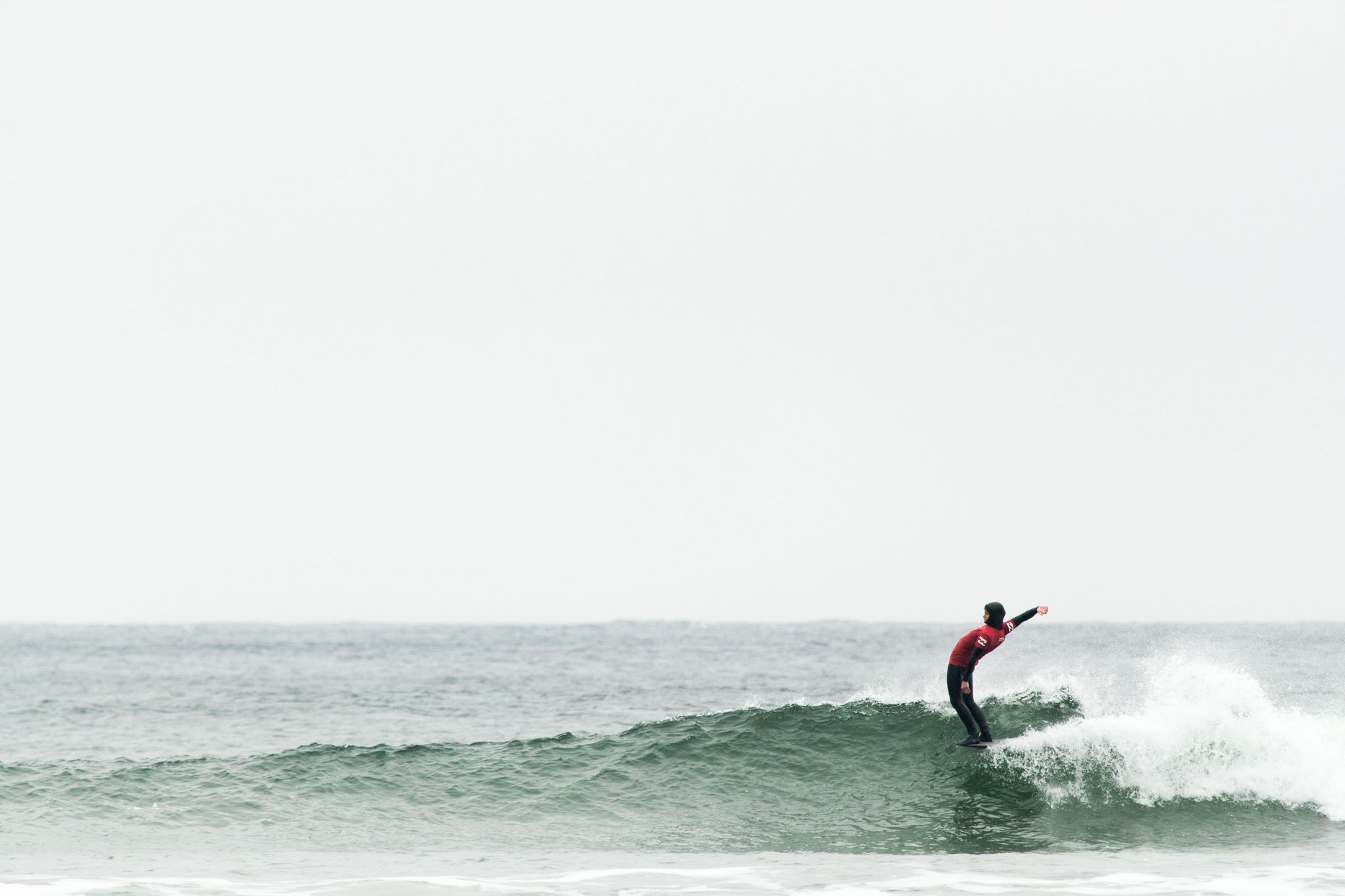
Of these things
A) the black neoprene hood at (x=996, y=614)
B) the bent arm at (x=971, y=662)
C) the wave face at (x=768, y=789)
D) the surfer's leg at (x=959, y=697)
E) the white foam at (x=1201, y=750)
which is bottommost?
the wave face at (x=768, y=789)

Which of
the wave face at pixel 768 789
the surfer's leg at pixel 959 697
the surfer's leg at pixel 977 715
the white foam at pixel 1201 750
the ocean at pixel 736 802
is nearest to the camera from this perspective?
the ocean at pixel 736 802

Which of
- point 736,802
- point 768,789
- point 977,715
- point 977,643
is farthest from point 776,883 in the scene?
point 768,789

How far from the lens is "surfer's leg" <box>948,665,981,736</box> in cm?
1377

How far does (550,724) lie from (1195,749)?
46.7 feet

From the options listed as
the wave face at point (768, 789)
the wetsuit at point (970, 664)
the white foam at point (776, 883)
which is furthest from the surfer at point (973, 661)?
the white foam at point (776, 883)

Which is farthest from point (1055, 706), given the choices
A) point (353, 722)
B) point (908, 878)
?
point (353, 722)

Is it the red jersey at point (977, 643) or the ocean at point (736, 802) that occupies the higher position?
the red jersey at point (977, 643)

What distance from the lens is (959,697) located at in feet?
45.8

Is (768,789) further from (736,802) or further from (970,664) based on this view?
(970,664)

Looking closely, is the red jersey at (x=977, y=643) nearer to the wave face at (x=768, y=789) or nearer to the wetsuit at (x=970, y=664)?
the wetsuit at (x=970, y=664)

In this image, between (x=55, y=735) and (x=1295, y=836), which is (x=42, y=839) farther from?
(x=1295, y=836)

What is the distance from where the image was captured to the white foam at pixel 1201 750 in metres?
13.5

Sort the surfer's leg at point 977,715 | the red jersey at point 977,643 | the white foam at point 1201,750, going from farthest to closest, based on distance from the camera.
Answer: the surfer's leg at point 977,715 < the red jersey at point 977,643 < the white foam at point 1201,750

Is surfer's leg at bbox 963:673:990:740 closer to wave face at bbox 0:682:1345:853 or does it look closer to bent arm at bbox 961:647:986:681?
bent arm at bbox 961:647:986:681
